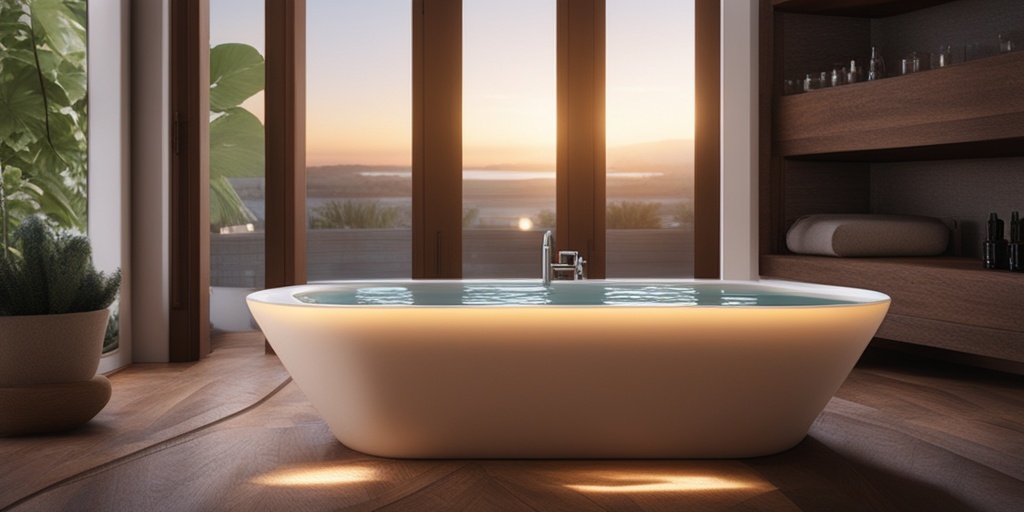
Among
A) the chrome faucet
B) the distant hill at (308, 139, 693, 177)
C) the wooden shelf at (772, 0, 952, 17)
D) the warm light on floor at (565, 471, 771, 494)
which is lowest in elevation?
the warm light on floor at (565, 471, 771, 494)

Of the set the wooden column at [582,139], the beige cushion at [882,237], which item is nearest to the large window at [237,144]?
the wooden column at [582,139]

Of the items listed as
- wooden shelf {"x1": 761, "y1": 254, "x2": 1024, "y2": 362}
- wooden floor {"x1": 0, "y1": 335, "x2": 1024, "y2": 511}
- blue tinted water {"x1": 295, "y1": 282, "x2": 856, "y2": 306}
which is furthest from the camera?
wooden shelf {"x1": 761, "y1": 254, "x2": 1024, "y2": 362}

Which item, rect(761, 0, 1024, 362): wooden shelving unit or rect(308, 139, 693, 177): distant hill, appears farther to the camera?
rect(308, 139, 693, 177): distant hill

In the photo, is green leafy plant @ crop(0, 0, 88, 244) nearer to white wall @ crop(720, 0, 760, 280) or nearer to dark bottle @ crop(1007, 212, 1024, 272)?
white wall @ crop(720, 0, 760, 280)

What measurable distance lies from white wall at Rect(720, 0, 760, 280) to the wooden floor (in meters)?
1.20

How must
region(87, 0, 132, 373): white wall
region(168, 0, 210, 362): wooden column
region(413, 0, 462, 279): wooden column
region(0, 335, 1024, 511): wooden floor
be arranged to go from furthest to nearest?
region(413, 0, 462, 279): wooden column, region(168, 0, 210, 362): wooden column, region(87, 0, 132, 373): white wall, region(0, 335, 1024, 511): wooden floor

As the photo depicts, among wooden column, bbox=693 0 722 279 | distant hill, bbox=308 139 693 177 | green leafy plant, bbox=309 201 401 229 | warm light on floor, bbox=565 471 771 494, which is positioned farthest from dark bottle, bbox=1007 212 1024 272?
green leafy plant, bbox=309 201 401 229

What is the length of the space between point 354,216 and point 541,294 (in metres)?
1.55

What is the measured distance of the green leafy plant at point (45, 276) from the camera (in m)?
2.59

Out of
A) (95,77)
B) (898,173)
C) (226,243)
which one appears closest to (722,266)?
(898,173)

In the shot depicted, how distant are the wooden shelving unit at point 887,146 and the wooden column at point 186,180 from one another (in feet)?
7.89

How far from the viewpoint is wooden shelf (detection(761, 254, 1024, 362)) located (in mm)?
3025

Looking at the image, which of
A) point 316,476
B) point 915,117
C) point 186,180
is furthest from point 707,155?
point 316,476

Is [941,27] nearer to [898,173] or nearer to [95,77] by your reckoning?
[898,173]
